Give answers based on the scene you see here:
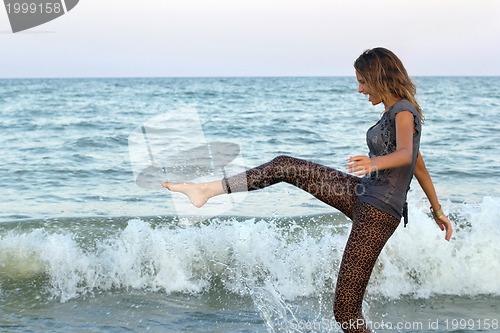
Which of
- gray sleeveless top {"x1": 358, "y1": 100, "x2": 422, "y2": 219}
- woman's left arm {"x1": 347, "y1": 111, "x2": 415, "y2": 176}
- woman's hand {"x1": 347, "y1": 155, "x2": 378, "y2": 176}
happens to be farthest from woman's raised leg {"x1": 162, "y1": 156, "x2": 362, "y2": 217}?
woman's hand {"x1": 347, "y1": 155, "x2": 378, "y2": 176}

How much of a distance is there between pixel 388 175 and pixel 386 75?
21.5 inches

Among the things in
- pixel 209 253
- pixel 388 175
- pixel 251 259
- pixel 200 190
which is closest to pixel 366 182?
pixel 388 175

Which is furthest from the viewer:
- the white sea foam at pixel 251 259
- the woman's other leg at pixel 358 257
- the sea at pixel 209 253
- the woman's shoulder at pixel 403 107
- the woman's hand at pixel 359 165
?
the white sea foam at pixel 251 259

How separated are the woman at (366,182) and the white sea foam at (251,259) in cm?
277

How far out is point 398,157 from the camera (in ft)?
11.5

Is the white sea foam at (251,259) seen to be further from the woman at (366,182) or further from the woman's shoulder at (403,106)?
the woman's shoulder at (403,106)

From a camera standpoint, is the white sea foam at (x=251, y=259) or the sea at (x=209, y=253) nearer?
the sea at (x=209, y=253)

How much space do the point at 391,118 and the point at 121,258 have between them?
14.4ft

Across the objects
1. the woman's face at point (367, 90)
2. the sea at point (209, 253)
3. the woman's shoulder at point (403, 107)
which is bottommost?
the sea at point (209, 253)

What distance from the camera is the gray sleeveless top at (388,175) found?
3729 millimetres

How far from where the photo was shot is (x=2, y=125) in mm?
20172

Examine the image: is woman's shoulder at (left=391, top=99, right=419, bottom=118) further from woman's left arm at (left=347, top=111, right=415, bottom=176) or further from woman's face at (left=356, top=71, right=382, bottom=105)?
woman's face at (left=356, top=71, right=382, bottom=105)

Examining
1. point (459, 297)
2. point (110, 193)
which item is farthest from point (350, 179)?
point (110, 193)

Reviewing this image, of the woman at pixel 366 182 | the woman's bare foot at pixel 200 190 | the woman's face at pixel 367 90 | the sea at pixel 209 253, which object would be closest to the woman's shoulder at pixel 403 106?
the woman at pixel 366 182
